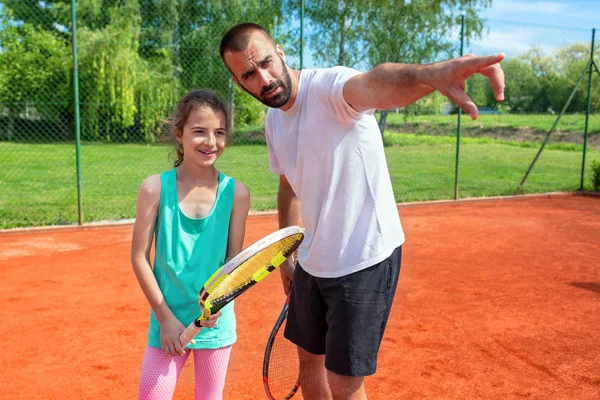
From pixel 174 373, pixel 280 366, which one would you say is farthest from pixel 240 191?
pixel 280 366

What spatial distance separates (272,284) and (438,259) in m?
1.91

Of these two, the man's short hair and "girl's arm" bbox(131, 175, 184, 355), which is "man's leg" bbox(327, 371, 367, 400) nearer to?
"girl's arm" bbox(131, 175, 184, 355)

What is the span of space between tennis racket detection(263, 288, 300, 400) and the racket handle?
2.70 ft

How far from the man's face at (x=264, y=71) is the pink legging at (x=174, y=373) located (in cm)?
97

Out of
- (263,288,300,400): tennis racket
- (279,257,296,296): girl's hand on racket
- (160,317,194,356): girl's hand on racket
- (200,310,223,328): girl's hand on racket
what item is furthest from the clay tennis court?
(200,310,223,328): girl's hand on racket

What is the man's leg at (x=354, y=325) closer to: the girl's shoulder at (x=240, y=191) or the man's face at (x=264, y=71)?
the girl's shoulder at (x=240, y=191)

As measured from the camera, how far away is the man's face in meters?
2.26

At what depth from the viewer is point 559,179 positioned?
14016mm

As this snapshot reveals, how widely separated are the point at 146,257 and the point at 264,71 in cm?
80

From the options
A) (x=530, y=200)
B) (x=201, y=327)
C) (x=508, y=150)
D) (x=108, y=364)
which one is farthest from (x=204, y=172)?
(x=508, y=150)

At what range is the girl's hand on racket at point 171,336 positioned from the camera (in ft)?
7.09

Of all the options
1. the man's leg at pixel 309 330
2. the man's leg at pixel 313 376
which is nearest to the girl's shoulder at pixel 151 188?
the man's leg at pixel 309 330

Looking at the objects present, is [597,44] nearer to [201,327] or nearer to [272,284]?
[272,284]

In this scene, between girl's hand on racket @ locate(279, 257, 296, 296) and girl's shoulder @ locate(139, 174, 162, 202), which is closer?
girl's shoulder @ locate(139, 174, 162, 202)
